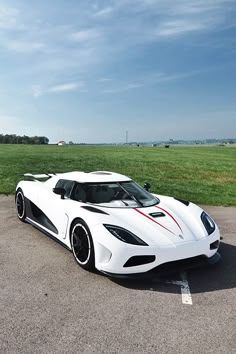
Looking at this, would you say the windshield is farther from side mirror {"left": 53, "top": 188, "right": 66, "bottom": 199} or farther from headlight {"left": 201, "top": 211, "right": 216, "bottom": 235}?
headlight {"left": 201, "top": 211, "right": 216, "bottom": 235}

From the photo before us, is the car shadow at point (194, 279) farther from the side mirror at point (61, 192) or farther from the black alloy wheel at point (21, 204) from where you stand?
the black alloy wheel at point (21, 204)

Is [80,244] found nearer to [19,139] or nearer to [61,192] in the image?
[61,192]

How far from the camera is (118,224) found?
4434 millimetres

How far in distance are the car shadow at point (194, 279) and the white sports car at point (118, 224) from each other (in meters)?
0.16

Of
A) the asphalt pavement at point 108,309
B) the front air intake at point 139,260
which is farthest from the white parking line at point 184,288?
the front air intake at point 139,260

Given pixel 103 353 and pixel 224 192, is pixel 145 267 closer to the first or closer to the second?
pixel 103 353

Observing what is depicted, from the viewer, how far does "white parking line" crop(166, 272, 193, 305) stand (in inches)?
151

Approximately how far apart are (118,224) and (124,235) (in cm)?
22

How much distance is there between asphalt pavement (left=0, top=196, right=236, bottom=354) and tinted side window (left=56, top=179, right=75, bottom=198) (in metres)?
1.03

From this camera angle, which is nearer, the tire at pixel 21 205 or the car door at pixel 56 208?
the car door at pixel 56 208

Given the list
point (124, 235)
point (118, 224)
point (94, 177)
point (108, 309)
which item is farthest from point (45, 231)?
point (108, 309)

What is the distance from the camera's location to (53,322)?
130 inches

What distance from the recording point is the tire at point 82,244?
447 centimetres

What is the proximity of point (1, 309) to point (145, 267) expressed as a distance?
1.68 metres
